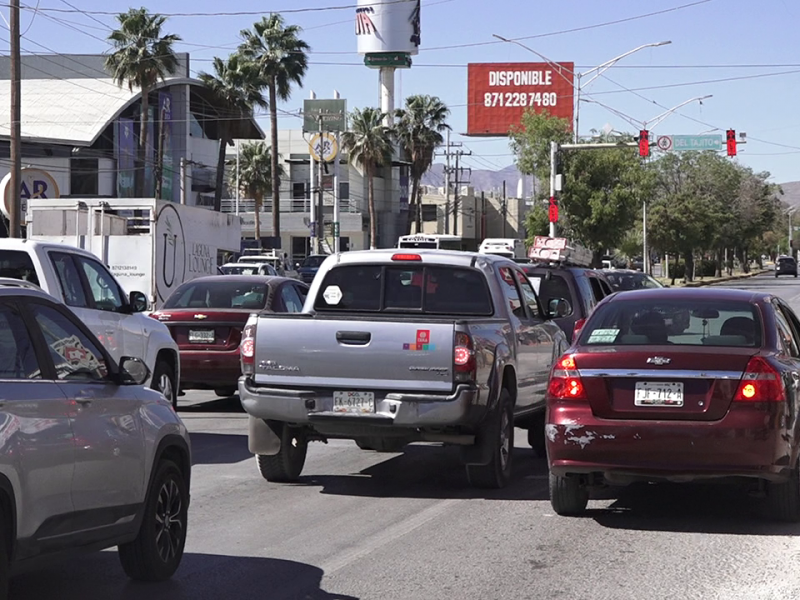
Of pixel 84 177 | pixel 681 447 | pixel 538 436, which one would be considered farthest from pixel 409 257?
pixel 84 177

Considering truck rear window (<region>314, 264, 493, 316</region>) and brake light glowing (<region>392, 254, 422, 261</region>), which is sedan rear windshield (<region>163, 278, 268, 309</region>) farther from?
brake light glowing (<region>392, 254, 422, 261</region>)

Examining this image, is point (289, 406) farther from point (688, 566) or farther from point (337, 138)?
point (337, 138)

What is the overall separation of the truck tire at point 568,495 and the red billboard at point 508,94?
102 metres

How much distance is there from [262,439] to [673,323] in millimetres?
3488

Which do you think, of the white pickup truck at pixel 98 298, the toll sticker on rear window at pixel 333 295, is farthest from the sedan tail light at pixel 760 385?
the white pickup truck at pixel 98 298

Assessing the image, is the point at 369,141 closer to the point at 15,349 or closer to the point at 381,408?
the point at 381,408

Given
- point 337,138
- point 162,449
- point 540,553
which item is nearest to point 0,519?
point 162,449

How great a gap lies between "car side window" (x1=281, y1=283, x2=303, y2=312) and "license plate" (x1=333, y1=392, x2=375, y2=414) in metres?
7.75

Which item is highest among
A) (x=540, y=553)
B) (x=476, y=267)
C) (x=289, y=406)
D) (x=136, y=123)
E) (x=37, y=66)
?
(x=37, y=66)

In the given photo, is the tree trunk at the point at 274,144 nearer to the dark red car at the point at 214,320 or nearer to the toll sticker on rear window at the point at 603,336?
the dark red car at the point at 214,320

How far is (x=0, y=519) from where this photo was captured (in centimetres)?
545

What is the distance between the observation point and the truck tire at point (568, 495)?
9367mm

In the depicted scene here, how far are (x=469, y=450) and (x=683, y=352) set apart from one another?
228cm

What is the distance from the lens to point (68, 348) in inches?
257
